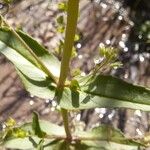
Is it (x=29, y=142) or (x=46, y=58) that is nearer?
(x=46, y=58)

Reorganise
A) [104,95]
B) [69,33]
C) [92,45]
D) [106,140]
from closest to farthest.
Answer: [69,33] < [104,95] < [106,140] < [92,45]

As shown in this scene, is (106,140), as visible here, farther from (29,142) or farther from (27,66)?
(27,66)

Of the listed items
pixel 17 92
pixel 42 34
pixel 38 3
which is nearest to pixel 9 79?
pixel 17 92

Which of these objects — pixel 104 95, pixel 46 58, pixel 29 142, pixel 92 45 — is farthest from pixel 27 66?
pixel 92 45

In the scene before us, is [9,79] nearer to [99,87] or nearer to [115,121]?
[115,121]

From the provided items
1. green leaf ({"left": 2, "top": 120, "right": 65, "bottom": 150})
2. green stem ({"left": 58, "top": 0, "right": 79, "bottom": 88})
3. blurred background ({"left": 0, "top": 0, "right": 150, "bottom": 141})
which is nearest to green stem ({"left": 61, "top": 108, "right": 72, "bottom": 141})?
green leaf ({"left": 2, "top": 120, "right": 65, "bottom": 150})

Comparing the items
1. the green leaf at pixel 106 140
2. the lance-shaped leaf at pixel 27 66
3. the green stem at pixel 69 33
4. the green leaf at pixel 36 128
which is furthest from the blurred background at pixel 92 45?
the green stem at pixel 69 33

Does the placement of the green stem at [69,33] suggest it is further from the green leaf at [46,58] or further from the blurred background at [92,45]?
the blurred background at [92,45]

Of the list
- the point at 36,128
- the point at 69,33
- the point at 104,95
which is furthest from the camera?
the point at 36,128
